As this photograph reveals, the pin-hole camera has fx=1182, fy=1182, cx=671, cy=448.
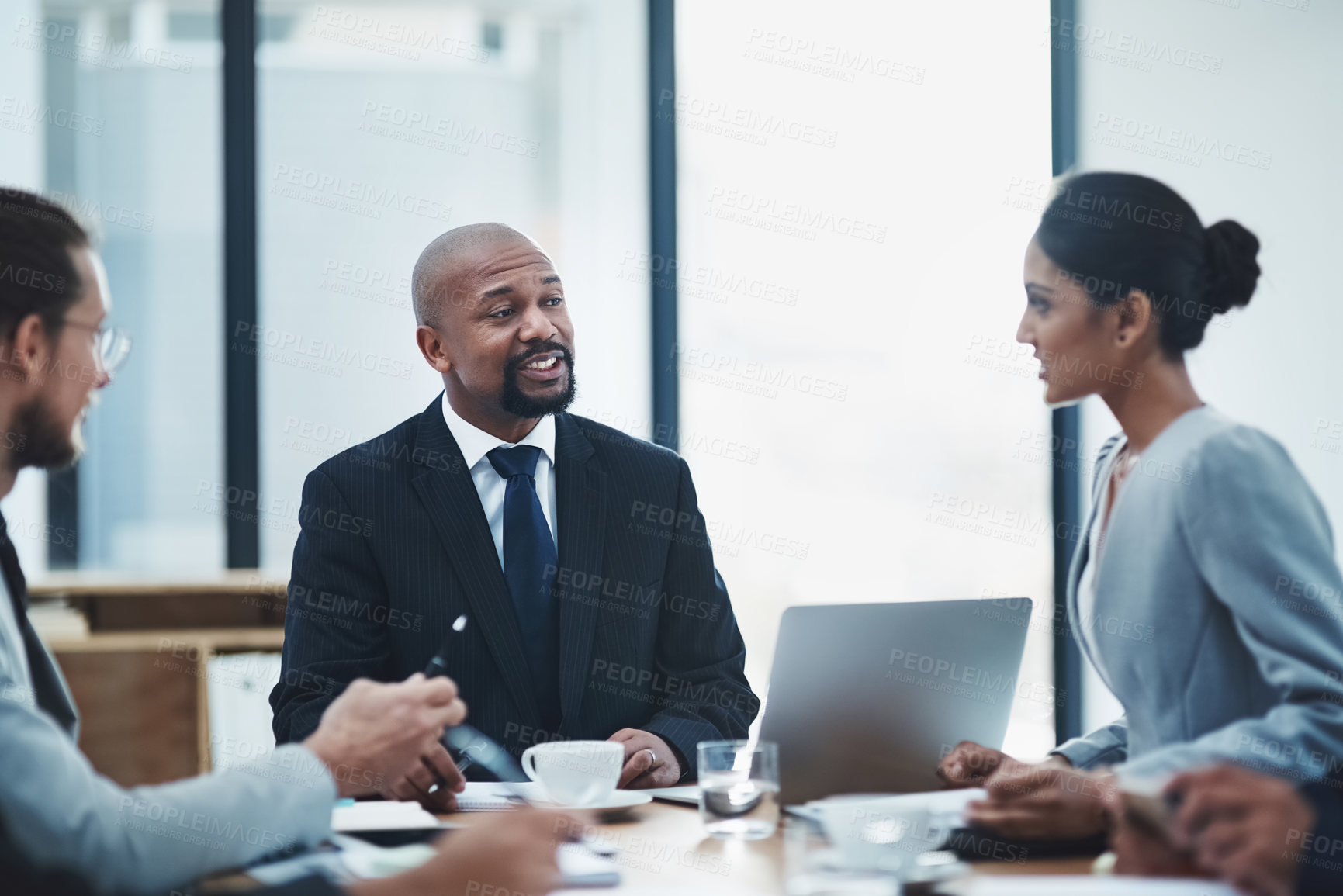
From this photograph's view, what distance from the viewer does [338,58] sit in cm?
441

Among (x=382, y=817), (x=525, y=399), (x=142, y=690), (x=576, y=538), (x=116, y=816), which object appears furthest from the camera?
(x=142, y=690)

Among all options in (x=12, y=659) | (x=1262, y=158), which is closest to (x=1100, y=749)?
(x=12, y=659)

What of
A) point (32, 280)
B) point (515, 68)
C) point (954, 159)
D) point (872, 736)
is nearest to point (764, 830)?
point (872, 736)

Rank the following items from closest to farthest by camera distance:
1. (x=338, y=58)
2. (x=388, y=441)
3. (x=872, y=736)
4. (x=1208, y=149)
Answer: (x=872, y=736), (x=388, y=441), (x=1208, y=149), (x=338, y=58)

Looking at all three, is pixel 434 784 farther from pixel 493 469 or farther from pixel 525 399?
pixel 525 399

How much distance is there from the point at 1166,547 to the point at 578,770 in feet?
2.62

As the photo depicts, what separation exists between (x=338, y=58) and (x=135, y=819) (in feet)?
12.4

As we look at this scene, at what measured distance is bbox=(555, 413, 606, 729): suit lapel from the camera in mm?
2135

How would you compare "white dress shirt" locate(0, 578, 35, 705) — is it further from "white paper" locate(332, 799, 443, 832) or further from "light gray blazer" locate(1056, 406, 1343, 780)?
"light gray blazer" locate(1056, 406, 1343, 780)

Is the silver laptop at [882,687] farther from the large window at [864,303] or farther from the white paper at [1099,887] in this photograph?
the large window at [864,303]

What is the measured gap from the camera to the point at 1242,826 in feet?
3.52

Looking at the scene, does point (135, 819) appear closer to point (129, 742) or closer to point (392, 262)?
point (129, 742)

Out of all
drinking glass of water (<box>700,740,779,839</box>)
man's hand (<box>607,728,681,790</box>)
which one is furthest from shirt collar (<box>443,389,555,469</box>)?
drinking glass of water (<box>700,740,779,839</box>)

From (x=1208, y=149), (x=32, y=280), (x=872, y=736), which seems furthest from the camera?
(x=1208, y=149)
